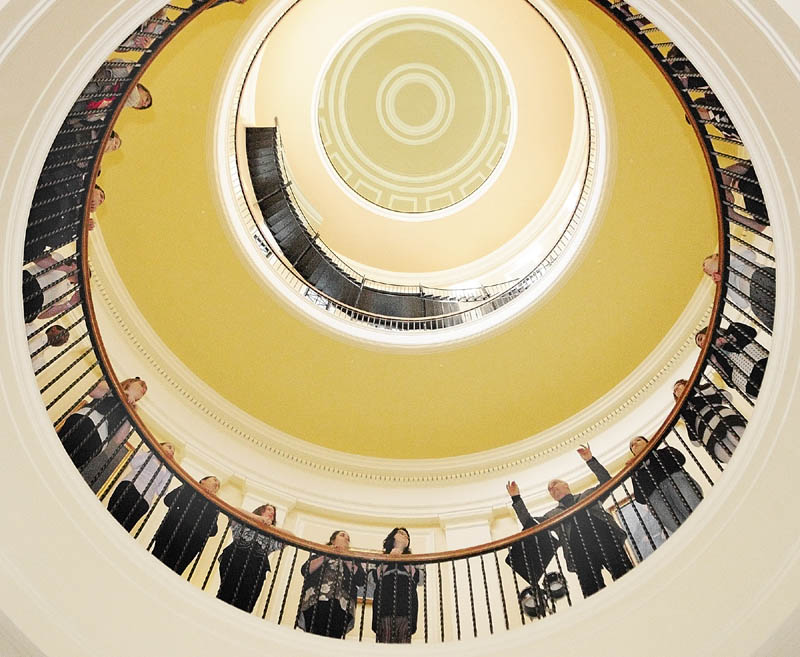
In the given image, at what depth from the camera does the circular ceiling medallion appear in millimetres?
12086

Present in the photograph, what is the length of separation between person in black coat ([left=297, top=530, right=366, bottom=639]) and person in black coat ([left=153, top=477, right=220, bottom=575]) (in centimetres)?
101

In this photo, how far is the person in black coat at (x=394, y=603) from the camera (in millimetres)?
5199

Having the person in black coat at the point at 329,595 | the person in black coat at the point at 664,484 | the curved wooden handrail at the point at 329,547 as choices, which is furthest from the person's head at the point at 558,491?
the person in black coat at the point at 329,595

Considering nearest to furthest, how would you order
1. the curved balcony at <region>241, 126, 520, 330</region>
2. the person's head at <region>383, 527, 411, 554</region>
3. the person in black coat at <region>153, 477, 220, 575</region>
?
the person in black coat at <region>153, 477, 220, 575</region>, the person's head at <region>383, 527, 411, 554</region>, the curved balcony at <region>241, 126, 520, 330</region>

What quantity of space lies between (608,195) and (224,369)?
234 inches

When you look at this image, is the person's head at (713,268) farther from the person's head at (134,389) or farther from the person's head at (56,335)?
the person's head at (56,335)

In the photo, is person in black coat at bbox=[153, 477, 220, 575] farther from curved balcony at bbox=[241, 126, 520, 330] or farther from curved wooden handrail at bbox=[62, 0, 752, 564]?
curved balcony at bbox=[241, 126, 520, 330]

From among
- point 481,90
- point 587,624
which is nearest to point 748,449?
point 587,624

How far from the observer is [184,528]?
5.68 m

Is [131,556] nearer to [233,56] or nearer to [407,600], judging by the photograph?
[407,600]

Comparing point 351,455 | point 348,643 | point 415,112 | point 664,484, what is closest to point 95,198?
point 348,643

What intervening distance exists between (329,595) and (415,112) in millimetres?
10525

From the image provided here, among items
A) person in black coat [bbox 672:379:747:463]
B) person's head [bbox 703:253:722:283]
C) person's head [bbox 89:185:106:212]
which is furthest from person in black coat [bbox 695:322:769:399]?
person's head [bbox 89:185:106:212]

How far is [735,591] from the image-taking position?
394 centimetres
